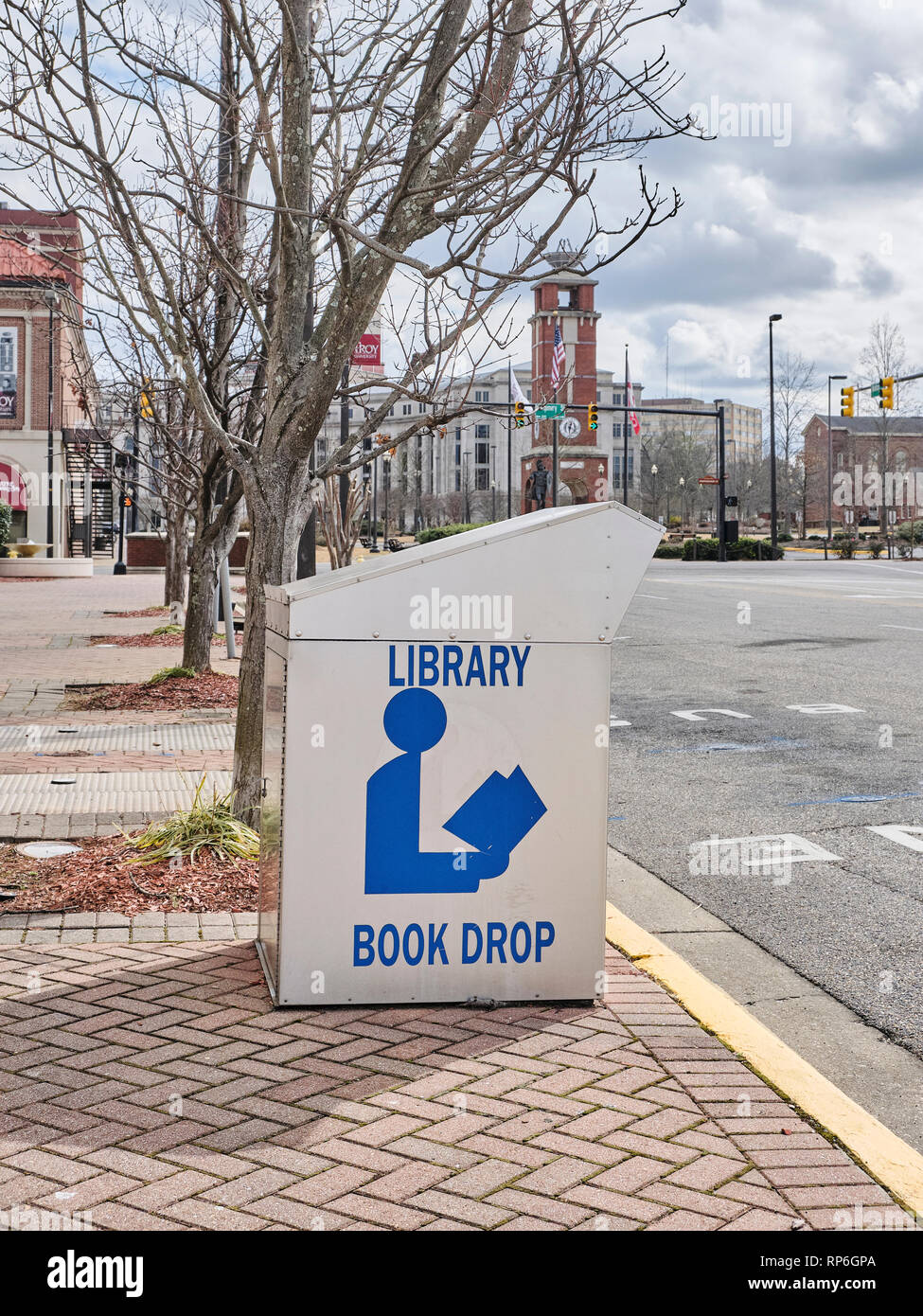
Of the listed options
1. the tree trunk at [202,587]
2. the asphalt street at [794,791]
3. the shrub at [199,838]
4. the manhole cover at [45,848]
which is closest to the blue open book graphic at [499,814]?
the asphalt street at [794,791]

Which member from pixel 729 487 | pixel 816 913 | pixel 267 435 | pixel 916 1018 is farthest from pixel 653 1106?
pixel 729 487

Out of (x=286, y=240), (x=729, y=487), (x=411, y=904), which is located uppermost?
(x=729, y=487)

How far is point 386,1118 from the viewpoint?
3480 mm

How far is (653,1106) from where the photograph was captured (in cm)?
356

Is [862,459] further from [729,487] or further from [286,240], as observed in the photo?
[286,240]

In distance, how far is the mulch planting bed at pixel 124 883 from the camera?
5.46m

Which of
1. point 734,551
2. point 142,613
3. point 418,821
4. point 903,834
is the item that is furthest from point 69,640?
point 734,551

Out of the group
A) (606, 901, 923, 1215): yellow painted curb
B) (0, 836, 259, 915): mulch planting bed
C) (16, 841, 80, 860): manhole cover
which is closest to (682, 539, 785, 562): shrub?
(16, 841, 80, 860): manhole cover

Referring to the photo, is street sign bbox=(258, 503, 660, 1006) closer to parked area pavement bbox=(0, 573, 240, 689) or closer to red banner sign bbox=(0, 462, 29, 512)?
parked area pavement bbox=(0, 573, 240, 689)

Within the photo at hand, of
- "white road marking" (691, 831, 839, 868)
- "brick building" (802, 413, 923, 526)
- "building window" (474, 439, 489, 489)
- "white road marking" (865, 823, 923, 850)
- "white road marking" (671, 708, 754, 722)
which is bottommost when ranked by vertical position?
"white road marking" (691, 831, 839, 868)

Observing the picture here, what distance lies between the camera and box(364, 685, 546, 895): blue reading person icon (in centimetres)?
421

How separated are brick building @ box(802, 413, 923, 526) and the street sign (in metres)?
82.7

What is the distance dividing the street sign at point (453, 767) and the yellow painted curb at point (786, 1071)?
1.50 ft
